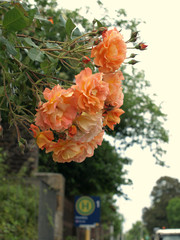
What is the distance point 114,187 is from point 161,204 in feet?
208

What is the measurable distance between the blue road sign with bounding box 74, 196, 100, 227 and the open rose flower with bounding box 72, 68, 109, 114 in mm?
9818

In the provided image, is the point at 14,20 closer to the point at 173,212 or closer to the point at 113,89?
the point at 113,89

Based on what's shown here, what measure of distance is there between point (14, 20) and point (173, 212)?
74.8m

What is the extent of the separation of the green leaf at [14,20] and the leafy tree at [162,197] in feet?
241

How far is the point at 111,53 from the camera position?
2.29 meters

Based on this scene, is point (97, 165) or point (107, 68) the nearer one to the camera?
point (107, 68)

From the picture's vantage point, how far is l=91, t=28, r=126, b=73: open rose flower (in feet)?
7.48

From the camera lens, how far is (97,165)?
48.2 ft

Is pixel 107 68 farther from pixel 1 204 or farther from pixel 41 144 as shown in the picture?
pixel 1 204

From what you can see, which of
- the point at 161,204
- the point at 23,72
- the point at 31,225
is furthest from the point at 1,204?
the point at 161,204

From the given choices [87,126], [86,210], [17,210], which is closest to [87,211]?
[86,210]

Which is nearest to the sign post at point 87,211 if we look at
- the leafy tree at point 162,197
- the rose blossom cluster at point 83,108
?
the rose blossom cluster at point 83,108

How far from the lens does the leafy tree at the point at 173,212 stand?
74312 millimetres

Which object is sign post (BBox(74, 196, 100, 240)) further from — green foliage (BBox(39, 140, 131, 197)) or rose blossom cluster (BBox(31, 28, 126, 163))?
rose blossom cluster (BBox(31, 28, 126, 163))
